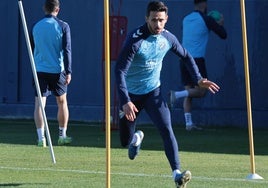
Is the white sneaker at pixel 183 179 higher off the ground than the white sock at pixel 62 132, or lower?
higher

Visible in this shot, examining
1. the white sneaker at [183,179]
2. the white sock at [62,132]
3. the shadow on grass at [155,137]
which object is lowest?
the shadow on grass at [155,137]

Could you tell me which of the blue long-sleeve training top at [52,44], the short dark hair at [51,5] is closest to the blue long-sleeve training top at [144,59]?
the blue long-sleeve training top at [52,44]

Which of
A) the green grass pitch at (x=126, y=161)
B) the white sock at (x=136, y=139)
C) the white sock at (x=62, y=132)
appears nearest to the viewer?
the green grass pitch at (x=126, y=161)

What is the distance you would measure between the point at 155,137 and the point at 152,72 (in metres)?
6.11

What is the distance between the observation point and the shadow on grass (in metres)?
15.9

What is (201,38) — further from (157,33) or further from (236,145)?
(157,33)

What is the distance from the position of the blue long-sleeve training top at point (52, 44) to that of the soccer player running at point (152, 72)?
4.16 meters

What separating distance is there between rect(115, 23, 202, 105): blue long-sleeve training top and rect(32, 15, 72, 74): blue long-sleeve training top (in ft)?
14.1

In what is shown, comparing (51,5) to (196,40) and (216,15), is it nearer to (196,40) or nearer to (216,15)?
(196,40)

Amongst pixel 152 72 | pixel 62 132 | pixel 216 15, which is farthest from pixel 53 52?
pixel 152 72

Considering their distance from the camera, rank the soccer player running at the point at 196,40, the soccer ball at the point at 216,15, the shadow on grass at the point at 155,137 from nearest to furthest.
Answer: the shadow on grass at the point at 155,137, the soccer player running at the point at 196,40, the soccer ball at the point at 216,15

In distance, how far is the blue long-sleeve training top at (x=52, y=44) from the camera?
16.0 meters

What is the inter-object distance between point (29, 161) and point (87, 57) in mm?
8190

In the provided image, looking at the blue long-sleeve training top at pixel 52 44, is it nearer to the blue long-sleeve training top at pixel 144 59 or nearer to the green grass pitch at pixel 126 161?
the green grass pitch at pixel 126 161
